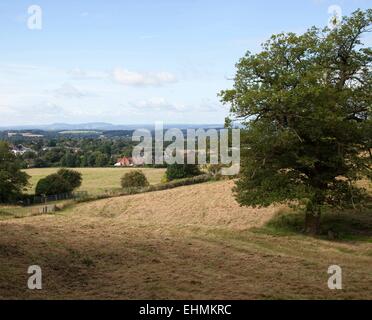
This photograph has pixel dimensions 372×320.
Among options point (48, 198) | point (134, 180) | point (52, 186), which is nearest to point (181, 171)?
point (134, 180)

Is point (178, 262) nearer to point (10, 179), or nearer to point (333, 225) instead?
point (333, 225)

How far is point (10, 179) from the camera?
58.4 metres

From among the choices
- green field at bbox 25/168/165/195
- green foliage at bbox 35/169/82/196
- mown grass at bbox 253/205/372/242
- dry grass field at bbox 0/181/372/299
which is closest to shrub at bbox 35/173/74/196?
green foliage at bbox 35/169/82/196

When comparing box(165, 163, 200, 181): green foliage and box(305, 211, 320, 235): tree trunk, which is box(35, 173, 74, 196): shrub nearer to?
box(165, 163, 200, 181): green foliage

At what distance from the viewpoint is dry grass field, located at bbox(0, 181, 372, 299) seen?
11352 millimetres

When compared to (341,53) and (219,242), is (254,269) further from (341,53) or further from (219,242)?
(341,53)

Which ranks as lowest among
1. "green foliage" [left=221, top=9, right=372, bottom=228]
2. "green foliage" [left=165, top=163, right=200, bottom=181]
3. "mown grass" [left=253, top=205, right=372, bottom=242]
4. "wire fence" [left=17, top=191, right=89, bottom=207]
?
"wire fence" [left=17, top=191, right=89, bottom=207]

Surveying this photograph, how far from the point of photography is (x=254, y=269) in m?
14.6

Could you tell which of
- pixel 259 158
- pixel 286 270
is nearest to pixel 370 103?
pixel 259 158

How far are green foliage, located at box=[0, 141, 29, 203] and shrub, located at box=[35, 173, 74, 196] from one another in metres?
2.53

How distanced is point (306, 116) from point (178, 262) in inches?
452

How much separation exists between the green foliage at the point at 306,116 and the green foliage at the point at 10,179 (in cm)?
4208

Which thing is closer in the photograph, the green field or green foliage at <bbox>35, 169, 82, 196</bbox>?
green foliage at <bbox>35, 169, 82, 196</bbox>

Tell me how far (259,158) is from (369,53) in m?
8.56
